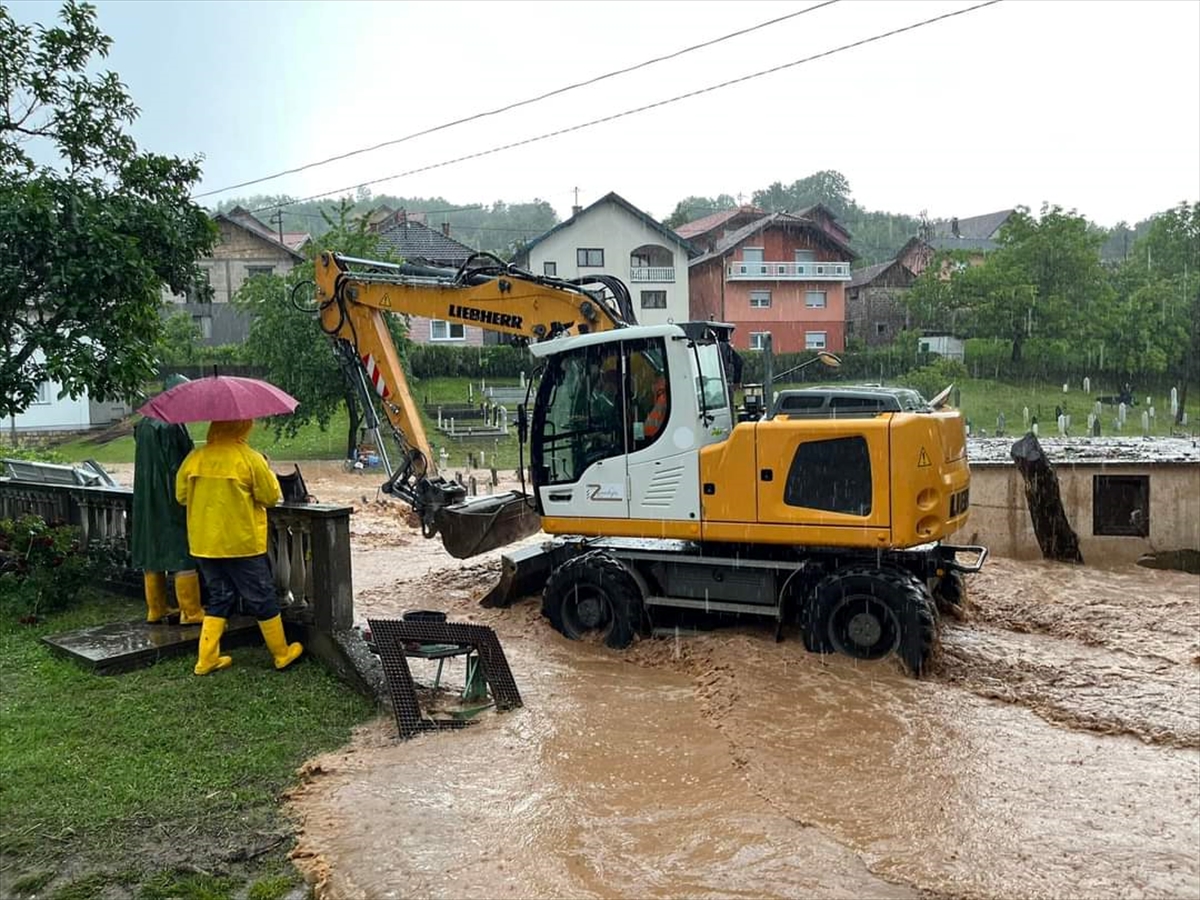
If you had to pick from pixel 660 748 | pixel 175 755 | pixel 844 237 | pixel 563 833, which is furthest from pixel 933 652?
pixel 844 237

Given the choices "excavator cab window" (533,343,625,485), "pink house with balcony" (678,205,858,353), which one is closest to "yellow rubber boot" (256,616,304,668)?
"excavator cab window" (533,343,625,485)

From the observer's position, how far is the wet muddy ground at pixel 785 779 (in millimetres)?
4348

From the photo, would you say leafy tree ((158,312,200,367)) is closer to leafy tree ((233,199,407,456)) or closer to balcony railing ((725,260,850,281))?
leafy tree ((233,199,407,456))

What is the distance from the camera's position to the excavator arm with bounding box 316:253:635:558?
929 cm

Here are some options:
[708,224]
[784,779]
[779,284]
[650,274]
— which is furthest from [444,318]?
[708,224]

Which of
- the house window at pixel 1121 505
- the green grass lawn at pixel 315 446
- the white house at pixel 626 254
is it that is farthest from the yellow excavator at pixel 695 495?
the white house at pixel 626 254

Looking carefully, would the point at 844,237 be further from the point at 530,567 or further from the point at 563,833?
the point at 563,833

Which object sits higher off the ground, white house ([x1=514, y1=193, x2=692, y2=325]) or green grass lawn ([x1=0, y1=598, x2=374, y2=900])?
white house ([x1=514, y1=193, x2=692, y2=325])

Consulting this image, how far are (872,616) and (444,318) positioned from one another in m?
4.97

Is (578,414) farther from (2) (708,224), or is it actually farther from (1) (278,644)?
(2) (708,224)

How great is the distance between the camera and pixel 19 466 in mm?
10766

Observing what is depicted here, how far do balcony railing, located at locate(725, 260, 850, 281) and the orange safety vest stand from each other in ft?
104

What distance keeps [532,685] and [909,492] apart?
10.3 ft

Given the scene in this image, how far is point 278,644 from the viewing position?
6.22 meters
